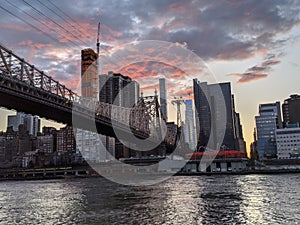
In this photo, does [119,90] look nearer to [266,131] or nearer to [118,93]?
[118,93]

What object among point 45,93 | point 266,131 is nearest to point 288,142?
point 266,131

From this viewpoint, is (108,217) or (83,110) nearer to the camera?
(108,217)

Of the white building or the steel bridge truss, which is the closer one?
the steel bridge truss

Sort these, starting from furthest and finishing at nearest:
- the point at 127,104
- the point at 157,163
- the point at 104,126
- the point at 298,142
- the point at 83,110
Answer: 1. the point at 127,104
2. the point at 298,142
3. the point at 157,163
4. the point at 104,126
5. the point at 83,110

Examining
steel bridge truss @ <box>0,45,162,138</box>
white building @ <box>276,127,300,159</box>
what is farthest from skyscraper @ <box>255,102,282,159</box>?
steel bridge truss @ <box>0,45,162,138</box>

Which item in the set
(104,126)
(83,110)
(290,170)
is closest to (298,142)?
(290,170)

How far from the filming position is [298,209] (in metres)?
22.2

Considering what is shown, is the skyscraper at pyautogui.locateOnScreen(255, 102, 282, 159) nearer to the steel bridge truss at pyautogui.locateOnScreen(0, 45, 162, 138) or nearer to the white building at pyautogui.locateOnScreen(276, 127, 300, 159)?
the white building at pyautogui.locateOnScreen(276, 127, 300, 159)

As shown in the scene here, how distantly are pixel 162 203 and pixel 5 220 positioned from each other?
38.6 feet

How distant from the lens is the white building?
138 m

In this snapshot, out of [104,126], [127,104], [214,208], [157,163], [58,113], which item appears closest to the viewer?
[214,208]

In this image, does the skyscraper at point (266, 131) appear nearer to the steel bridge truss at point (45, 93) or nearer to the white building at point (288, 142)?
the white building at point (288, 142)

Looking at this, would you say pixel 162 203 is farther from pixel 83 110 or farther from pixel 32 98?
pixel 83 110

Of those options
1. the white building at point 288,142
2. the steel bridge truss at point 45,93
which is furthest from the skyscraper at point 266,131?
the steel bridge truss at point 45,93
